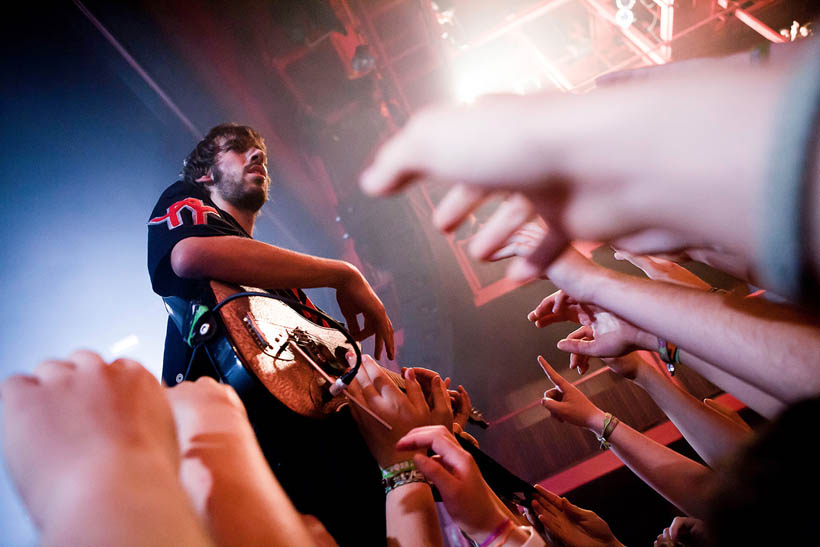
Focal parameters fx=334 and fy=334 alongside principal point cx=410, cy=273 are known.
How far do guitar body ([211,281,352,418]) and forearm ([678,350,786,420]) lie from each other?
1.09 m

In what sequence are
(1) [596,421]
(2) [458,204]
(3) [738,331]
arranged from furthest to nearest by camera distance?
1. (1) [596,421]
2. (3) [738,331]
3. (2) [458,204]

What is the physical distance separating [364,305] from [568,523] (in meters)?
1.07

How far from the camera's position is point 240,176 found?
1.71 meters

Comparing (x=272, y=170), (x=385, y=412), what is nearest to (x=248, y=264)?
(x=385, y=412)

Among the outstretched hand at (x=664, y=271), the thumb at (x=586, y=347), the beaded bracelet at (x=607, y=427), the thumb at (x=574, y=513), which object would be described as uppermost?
the outstretched hand at (x=664, y=271)

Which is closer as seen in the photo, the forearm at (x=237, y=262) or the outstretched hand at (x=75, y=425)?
the outstretched hand at (x=75, y=425)

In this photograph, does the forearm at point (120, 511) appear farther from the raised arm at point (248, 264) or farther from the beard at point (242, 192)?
the beard at point (242, 192)

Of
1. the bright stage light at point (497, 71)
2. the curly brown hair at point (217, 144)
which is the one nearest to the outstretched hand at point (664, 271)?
the curly brown hair at point (217, 144)

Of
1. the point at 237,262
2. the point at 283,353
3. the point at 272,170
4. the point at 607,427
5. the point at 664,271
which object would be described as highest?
the point at 272,170

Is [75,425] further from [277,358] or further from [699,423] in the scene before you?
[699,423]

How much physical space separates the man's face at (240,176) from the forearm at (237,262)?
2.12 feet

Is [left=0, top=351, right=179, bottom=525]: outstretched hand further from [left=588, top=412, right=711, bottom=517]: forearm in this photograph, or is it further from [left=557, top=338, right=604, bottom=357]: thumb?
[left=588, top=412, right=711, bottom=517]: forearm

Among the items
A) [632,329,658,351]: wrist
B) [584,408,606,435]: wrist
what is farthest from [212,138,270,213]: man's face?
[584,408,606,435]: wrist

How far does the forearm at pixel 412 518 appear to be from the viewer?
0.75m
